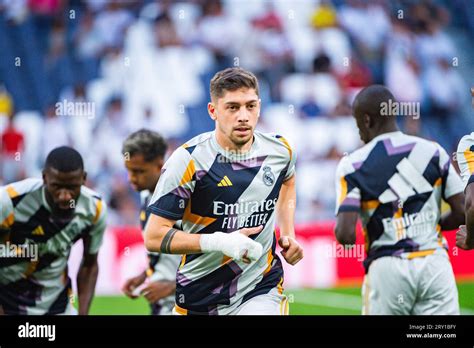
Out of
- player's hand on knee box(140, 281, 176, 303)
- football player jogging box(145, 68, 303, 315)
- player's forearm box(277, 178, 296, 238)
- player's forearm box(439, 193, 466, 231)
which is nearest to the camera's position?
football player jogging box(145, 68, 303, 315)

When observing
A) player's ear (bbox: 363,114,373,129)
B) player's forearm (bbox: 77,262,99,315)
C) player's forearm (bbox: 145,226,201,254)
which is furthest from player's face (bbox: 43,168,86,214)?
player's ear (bbox: 363,114,373,129)

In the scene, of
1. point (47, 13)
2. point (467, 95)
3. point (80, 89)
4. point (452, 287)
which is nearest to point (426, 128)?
point (467, 95)

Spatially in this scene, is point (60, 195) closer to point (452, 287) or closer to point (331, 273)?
point (452, 287)

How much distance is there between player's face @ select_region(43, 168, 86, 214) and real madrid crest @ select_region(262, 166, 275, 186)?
1516 mm

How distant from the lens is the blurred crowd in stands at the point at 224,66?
13398 mm

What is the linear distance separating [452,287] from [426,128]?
8.34 metres

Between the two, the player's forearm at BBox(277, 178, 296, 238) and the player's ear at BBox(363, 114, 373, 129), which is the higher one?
the player's ear at BBox(363, 114, 373, 129)

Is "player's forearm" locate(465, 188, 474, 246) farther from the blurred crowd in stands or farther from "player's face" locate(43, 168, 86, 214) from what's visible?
the blurred crowd in stands

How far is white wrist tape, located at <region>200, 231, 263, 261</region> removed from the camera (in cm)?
495

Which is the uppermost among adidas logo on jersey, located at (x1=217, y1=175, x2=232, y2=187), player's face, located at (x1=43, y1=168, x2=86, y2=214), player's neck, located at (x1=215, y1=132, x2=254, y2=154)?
player's neck, located at (x1=215, y1=132, x2=254, y2=154)

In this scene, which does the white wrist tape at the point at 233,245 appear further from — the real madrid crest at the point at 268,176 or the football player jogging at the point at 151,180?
the football player jogging at the point at 151,180

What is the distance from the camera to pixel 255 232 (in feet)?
16.8

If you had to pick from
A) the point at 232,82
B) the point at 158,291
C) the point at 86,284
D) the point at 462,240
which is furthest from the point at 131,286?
the point at 462,240

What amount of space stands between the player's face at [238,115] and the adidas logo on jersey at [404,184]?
128 cm
